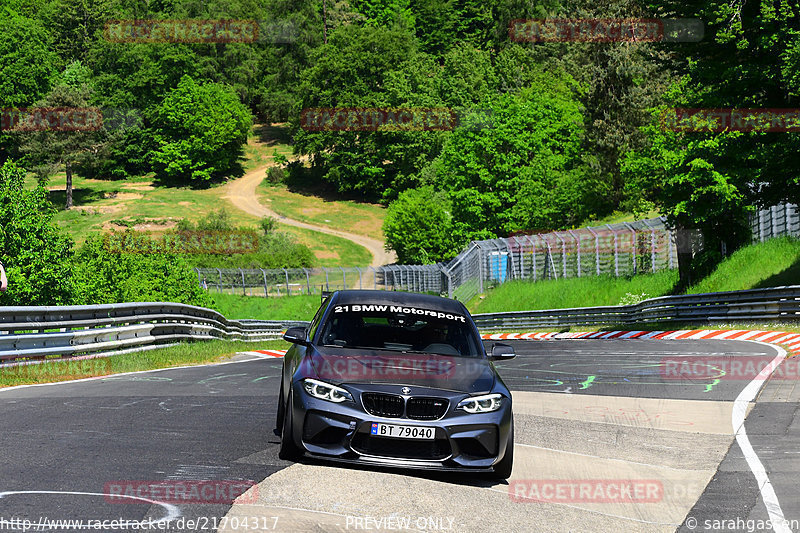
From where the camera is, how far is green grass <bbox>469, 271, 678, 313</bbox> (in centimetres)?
4188

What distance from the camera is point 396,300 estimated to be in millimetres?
9188

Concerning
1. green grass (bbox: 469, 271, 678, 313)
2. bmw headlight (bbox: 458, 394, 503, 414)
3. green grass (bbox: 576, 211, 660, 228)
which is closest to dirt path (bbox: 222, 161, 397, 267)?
green grass (bbox: 576, 211, 660, 228)

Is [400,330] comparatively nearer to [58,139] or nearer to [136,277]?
[136,277]

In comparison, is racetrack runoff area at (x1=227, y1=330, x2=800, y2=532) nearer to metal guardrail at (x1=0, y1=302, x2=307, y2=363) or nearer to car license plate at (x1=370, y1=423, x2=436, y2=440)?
car license plate at (x1=370, y1=423, x2=436, y2=440)

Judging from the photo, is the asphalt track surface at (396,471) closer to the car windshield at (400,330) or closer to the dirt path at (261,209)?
the car windshield at (400,330)

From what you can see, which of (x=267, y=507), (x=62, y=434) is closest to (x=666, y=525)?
(x=267, y=507)

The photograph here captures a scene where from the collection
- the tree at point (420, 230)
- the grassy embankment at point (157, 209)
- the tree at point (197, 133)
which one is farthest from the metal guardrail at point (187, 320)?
the tree at point (197, 133)

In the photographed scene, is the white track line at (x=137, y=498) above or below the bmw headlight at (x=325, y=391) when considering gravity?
below

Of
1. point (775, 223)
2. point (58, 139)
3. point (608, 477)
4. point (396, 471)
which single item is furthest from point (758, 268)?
point (58, 139)

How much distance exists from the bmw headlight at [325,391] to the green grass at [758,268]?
27242mm

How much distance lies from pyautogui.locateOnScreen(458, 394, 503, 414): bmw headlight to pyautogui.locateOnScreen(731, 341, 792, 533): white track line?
2.09 m

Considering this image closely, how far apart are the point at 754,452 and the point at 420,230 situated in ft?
239

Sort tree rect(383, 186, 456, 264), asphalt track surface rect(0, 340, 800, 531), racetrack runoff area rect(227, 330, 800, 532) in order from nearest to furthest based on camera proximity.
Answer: asphalt track surface rect(0, 340, 800, 531) < racetrack runoff area rect(227, 330, 800, 532) < tree rect(383, 186, 456, 264)

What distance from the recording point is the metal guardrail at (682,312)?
25.9m
